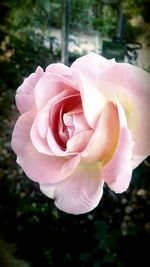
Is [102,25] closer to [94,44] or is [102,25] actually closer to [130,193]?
[94,44]

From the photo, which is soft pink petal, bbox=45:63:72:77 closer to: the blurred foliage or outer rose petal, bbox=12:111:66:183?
outer rose petal, bbox=12:111:66:183

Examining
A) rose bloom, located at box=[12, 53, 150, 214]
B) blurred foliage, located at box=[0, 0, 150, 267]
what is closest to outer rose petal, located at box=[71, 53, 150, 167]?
rose bloom, located at box=[12, 53, 150, 214]

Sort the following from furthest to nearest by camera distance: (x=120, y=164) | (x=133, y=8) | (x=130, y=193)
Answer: (x=130, y=193)
(x=133, y=8)
(x=120, y=164)

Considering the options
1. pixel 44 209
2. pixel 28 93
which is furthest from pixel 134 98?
pixel 44 209

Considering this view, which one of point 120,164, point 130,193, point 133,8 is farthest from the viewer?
point 130,193

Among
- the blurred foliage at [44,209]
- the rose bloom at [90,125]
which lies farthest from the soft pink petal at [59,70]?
the blurred foliage at [44,209]

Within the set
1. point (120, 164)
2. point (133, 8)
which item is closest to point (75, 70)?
point (120, 164)

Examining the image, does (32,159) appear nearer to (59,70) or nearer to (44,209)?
(59,70)
